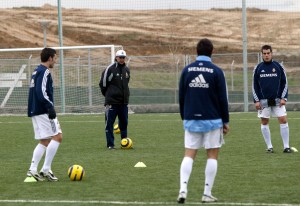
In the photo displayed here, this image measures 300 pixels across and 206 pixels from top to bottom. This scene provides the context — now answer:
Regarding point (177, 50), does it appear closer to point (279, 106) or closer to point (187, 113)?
point (279, 106)

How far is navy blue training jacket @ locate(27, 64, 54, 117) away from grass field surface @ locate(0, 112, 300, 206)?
1.03 metres

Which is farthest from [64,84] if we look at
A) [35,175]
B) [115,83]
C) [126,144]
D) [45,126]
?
[45,126]

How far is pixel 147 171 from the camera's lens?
13539 mm

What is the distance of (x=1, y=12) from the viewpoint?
6962cm

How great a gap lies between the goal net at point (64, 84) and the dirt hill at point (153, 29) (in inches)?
960

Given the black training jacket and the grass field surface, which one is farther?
the black training jacket

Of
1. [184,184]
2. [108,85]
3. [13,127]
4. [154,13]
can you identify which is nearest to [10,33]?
[154,13]

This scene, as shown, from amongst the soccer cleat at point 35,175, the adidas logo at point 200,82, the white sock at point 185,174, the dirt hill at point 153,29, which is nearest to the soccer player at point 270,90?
the soccer cleat at point 35,175

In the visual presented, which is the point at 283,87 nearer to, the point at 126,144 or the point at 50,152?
the point at 126,144

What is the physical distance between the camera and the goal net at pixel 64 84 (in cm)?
3225

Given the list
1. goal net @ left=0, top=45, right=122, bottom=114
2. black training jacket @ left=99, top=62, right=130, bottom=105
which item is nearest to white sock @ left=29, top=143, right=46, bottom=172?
black training jacket @ left=99, top=62, right=130, bottom=105

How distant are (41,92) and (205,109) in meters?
2.83

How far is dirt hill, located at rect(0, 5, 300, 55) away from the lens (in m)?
61.9

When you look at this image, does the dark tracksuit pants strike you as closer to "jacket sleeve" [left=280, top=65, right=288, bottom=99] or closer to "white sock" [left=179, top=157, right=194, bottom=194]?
"jacket sleeve" [left=280, top=65, right=288, bottom=99]
